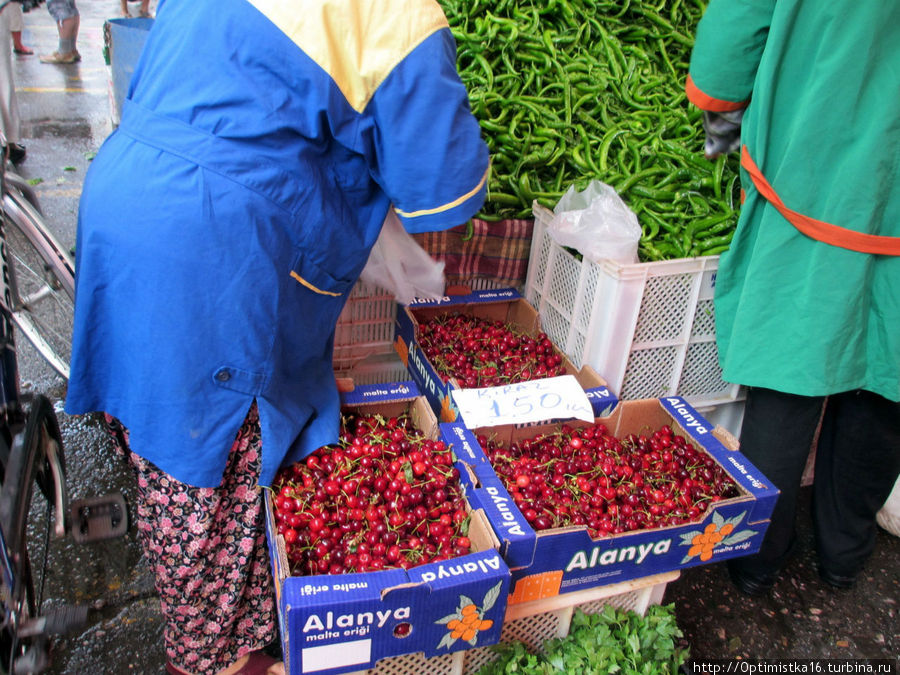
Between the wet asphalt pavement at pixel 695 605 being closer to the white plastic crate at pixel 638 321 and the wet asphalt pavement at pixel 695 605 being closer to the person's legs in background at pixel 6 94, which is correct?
the white plastic crate at pixel 638 321

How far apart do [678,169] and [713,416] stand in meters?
1.12

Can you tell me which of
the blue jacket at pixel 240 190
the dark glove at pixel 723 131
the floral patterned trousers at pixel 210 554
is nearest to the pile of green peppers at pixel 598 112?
the dark glove at pixel 723 131

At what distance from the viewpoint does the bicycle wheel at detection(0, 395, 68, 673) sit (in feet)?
4.87

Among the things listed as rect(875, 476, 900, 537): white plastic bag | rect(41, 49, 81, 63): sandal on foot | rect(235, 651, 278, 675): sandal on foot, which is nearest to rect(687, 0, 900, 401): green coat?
rect(875, 476, 900, 537): white plastic bag

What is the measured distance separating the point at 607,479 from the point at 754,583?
1.20 metres

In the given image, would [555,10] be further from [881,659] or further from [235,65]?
[881,659]

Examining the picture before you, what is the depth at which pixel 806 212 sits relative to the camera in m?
2.17

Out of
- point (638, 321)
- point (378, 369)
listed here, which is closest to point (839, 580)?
point (638, 321)

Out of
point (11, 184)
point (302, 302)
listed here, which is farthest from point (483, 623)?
point (11, 184)

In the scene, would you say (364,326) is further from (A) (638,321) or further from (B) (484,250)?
(A) (638,321)

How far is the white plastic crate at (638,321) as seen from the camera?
98.7 inches

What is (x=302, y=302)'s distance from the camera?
5.95 feet

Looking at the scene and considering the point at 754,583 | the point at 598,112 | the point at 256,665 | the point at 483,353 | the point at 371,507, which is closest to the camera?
the point at 371,507

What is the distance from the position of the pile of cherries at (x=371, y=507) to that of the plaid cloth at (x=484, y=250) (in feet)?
3.51
